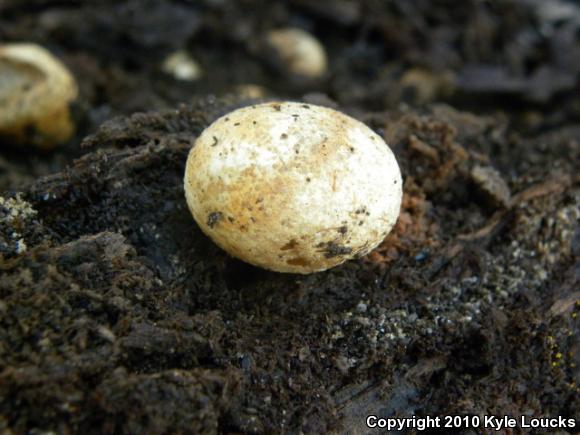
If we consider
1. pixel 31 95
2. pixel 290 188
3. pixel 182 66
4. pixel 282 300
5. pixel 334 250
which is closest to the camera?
pixel 290 188

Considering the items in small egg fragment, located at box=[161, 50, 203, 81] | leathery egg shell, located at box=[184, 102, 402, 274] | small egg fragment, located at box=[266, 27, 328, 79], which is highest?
leathery egg shell, located at box=[184, 102, 402, 274]

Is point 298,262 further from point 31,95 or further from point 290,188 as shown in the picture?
point 31,95

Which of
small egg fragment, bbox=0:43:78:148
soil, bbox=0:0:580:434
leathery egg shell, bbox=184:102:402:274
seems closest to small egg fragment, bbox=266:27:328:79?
soil, bbox=0:0:580:434

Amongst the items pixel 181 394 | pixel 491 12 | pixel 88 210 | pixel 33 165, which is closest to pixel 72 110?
pixel 33 165

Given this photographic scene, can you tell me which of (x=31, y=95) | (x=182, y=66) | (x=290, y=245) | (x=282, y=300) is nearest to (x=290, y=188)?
(x=290, y=245)

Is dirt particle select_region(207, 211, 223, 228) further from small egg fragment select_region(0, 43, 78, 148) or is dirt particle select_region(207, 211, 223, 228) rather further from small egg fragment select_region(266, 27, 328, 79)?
small egg fragment select_region(266, 27, 328, 79)

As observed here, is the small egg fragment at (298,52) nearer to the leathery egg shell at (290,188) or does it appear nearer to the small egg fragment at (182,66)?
the small egg fragment at (182,66)

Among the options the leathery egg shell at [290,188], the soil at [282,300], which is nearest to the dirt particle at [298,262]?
the leathery egg shell at [290,188]
